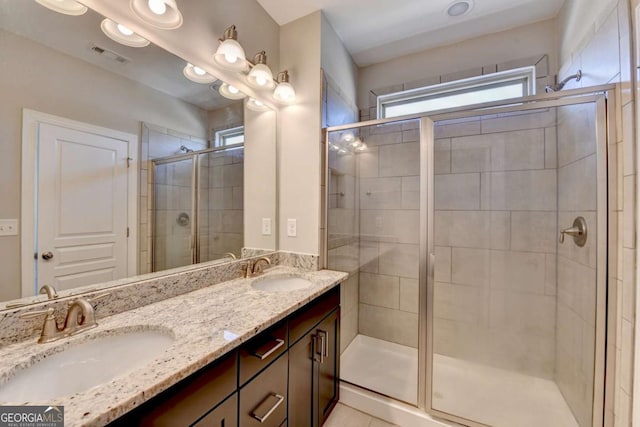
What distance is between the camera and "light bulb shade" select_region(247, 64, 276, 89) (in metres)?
1.51

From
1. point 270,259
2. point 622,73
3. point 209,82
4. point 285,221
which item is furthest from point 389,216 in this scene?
point 209,82

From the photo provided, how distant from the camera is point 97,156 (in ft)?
3.16

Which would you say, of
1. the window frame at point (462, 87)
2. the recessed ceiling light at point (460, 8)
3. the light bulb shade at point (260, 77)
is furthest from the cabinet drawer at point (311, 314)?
the recessed ceiling light at point (460, 8)

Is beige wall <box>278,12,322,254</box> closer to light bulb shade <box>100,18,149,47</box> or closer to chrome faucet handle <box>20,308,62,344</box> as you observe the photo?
light bulb shade <box>100,18,149,47</box>

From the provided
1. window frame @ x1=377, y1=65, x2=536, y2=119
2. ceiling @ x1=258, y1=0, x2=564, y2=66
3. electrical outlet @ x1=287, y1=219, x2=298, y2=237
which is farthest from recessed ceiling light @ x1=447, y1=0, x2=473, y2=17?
electrical outlet @ x1=287, y1=219, x2=298, y2=237

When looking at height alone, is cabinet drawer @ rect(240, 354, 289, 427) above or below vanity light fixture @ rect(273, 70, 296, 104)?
below

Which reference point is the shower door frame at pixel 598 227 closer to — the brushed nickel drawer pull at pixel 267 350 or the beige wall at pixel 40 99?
the brushed nickel drawer pull at pixel 267 350

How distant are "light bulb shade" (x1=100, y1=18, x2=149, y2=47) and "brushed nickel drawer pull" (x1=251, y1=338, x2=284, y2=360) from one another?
1.36 m

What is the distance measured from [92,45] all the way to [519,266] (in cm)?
267

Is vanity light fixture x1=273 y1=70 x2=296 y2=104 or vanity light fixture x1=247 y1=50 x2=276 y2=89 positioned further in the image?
vanity light fixture x1=273 y1=70 x2=296 y2=104

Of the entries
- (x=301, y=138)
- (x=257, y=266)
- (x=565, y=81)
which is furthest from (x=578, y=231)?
(x=257, y=266)

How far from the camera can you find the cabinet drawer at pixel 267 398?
34.0 inches

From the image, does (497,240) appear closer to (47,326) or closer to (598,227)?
(598,227)

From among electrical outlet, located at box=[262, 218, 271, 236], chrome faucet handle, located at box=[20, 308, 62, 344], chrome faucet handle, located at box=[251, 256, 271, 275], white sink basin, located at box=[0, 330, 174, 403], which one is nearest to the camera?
white sink basin, located at box=[0, 330, 174, 403]
